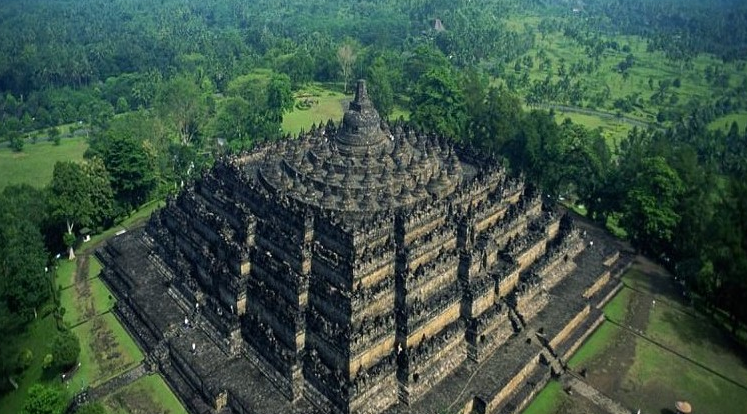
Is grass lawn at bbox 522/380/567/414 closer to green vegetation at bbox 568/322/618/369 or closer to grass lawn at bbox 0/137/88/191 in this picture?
green vegetation at bbox 568/322/618/369

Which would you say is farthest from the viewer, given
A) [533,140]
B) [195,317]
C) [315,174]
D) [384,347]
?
[533,140]

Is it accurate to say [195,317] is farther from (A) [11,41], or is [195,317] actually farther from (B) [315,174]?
(A) [11,41]

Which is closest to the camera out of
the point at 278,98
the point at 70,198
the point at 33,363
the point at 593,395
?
the point at 593,395

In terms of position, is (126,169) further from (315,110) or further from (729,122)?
(729,122)

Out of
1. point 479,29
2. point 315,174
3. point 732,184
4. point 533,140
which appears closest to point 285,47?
point 479,29

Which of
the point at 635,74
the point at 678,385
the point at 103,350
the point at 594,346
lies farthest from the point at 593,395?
the point at 635,74

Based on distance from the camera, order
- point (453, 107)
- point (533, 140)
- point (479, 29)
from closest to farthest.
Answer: point (533, 140) → point (453, 107) → point (479, 29)

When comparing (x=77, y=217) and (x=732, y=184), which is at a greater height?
(x=732, y=184)
